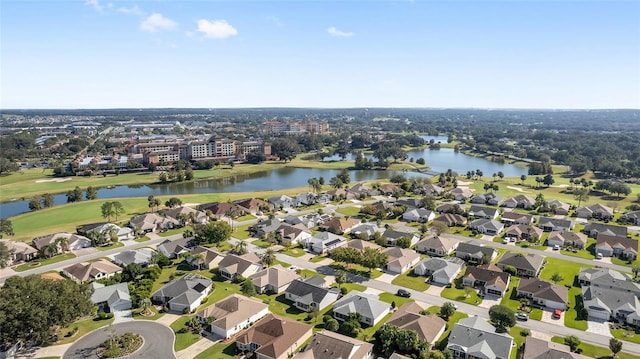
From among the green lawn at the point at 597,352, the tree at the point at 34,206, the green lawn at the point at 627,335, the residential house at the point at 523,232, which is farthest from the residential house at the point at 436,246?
the tree at the point at 34,206

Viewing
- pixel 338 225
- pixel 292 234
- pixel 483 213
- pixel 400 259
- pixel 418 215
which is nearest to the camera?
pixel 400 259

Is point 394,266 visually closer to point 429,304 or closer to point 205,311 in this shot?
point 429,304

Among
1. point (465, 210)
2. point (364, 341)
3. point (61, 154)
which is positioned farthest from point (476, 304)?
point (61, 154)

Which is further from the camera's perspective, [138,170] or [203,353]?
[138,170]

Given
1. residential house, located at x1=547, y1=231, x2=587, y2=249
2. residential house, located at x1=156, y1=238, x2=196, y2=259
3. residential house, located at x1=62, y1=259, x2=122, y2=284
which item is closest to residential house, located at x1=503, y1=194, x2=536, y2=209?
residential house, located at x1=547, y1=231, x2=587, y2=249

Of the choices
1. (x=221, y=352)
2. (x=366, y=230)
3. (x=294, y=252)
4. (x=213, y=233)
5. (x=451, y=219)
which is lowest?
(x=221, y=352)

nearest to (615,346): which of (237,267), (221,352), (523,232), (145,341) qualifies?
(221,352)

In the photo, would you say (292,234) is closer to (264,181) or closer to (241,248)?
(241,248)
